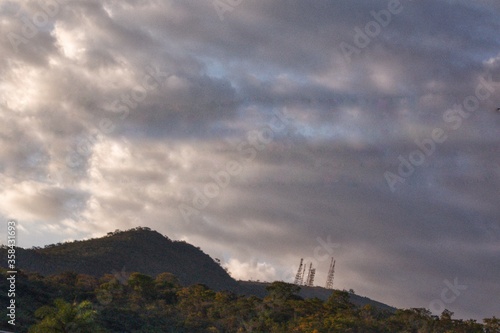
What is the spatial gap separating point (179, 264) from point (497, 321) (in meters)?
125

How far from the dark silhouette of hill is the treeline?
51.3 metres

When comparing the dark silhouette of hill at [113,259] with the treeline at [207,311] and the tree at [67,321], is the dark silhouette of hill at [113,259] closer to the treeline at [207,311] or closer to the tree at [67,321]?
the treeline at [207,311]

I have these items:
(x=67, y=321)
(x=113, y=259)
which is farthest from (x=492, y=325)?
(x=113, y=259)

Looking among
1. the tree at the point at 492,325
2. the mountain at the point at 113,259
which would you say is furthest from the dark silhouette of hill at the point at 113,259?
the tree at the point at 492,325

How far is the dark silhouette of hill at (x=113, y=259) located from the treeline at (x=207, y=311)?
168 feet

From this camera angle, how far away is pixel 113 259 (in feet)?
563

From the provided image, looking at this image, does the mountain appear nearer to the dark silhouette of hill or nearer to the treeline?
the dark silhouette of hill

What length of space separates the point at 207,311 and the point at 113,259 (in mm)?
86389

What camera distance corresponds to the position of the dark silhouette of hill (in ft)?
497

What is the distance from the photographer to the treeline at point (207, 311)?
2940 inches

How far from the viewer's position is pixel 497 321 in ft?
273

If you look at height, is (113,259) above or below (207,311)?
above

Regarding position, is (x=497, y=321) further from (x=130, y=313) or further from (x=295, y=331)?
(x=130, y=313)

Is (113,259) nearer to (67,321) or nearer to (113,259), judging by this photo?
(113,259)
